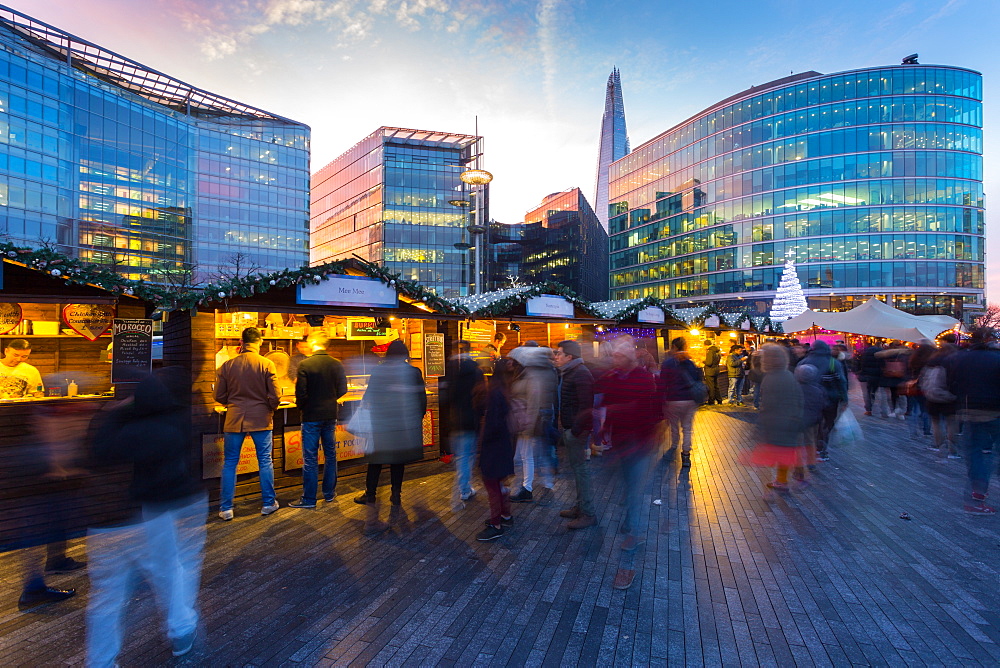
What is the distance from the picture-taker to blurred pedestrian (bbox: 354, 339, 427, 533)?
5.11 meters

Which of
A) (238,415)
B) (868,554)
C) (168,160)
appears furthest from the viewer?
(168,160)

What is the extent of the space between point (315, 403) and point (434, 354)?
3146mm

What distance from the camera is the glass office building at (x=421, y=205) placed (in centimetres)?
6075

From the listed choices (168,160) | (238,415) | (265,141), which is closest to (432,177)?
(265,141)

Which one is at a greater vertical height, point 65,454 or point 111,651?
point 65,454

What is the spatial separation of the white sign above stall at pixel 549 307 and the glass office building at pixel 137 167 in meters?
34.1

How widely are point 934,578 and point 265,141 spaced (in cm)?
6934

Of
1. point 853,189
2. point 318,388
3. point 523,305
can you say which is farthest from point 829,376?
point 853,189

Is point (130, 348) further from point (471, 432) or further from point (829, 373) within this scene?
point (829, 373)

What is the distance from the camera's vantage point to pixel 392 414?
16.9 feet

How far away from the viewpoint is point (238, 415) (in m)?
5.47

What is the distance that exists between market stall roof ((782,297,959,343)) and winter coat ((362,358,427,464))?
46.5 ft

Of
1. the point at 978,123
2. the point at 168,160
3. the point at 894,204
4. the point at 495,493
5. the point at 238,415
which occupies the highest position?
the point at 978,123

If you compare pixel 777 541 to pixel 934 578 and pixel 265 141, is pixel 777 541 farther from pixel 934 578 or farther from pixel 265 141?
pixel 265 141
